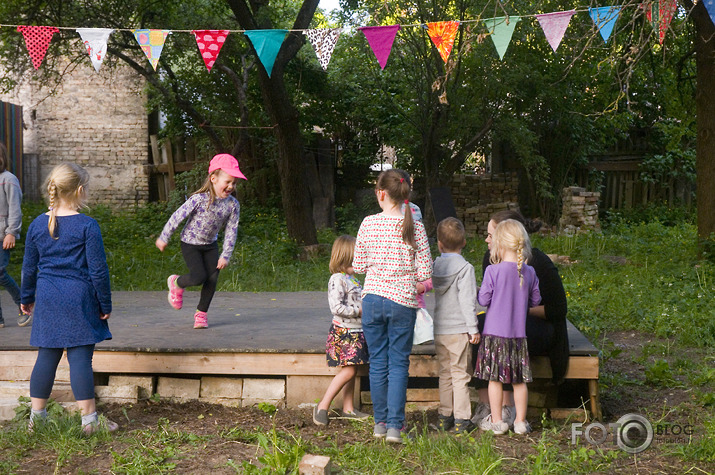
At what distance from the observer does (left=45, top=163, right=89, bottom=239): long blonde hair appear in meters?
3.91

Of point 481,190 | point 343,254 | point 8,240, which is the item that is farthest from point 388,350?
point 481,190

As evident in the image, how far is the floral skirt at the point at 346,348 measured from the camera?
13.5ft

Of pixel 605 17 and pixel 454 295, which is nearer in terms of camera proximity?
pixel 454 295

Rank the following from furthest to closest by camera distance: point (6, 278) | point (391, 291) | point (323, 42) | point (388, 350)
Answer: point (323, 42) → point (6, 278) → point (388, 350) → point (391, 291)

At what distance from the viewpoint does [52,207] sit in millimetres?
3949

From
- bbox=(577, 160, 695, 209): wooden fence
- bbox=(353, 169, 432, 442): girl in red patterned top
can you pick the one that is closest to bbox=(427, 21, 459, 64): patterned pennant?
bbox=(353, 169, 432, 442): girl in red patterned top

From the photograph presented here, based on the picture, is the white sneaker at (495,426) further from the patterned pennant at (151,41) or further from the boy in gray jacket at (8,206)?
the patterned pennant at (151,41)

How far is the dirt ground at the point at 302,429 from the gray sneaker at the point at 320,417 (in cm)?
3

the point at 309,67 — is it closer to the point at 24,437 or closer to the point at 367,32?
the point at 367,32

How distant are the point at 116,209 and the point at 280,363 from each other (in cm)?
1182

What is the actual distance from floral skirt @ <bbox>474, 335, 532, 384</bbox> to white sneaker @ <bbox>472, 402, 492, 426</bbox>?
34cm

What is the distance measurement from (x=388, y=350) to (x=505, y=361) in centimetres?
64

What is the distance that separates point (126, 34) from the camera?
458 inches

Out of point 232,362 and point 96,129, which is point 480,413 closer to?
point 232,362
